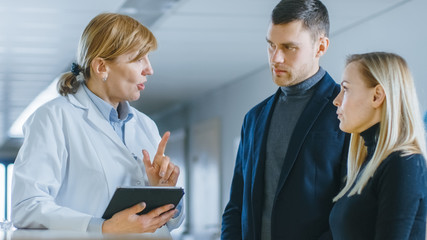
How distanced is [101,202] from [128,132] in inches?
10.9

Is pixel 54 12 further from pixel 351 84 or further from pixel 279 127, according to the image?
pixel 351 84

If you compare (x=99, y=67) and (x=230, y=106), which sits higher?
(x=99, y=67)

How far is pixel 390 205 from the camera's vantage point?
5.02 feet

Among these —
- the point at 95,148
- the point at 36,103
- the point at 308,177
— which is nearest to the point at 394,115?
the point at 308,177

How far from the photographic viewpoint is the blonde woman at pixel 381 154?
153cm

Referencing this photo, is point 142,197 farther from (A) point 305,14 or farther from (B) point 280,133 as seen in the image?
(A) point 305,14

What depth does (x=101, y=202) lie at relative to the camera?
5.89ft

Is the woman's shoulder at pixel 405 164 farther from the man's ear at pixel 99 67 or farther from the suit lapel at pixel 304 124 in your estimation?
the man's ear at pixel 99 67

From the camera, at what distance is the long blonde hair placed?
1.62 metres

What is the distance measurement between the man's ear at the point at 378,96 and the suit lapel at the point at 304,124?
30cm

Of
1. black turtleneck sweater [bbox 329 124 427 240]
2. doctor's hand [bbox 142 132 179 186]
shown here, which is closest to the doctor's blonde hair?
doctor's hand [bbox 142 132 179 186]

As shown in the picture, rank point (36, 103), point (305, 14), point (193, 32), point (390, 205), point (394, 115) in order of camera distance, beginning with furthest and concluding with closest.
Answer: point (36, 103), point (193, 32), point (305, 14), point (394, 115), point (390, 205)

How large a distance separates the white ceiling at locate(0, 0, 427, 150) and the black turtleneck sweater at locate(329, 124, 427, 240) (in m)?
2.39

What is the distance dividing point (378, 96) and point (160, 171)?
25.0 inches
